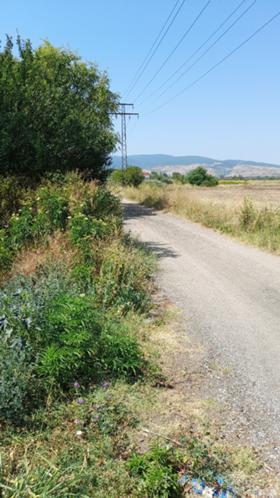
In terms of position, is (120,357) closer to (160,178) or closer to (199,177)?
(160,178)

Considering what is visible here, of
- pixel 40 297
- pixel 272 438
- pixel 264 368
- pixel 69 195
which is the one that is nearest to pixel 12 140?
pixel 69 195

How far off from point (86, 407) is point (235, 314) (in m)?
3.45

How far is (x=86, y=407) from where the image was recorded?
11.9 ft

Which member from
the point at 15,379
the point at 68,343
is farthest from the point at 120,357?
the point at 15,379

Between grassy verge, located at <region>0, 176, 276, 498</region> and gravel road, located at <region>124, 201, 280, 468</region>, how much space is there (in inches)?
19.4

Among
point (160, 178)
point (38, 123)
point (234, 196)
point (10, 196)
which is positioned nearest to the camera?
point (10, 196)

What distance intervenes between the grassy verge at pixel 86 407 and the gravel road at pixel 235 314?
49 cm

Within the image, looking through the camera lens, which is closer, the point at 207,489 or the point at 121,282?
the point at 207,489

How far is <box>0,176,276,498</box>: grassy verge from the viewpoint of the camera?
9.36ft

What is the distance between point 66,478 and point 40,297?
198 centimetres

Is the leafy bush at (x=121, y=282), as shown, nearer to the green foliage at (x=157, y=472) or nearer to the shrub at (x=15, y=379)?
the shrub at (x=15, y=379)

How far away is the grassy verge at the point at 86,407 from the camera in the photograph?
2.85 m

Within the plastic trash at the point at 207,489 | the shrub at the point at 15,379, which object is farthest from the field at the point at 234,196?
the plastic trash at the point at 207,489

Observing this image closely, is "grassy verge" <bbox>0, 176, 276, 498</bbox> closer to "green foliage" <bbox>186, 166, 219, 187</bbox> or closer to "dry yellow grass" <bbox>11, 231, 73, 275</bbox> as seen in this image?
"dry yellow grass" <bbox>11, 231, 73, 275</bbox>
